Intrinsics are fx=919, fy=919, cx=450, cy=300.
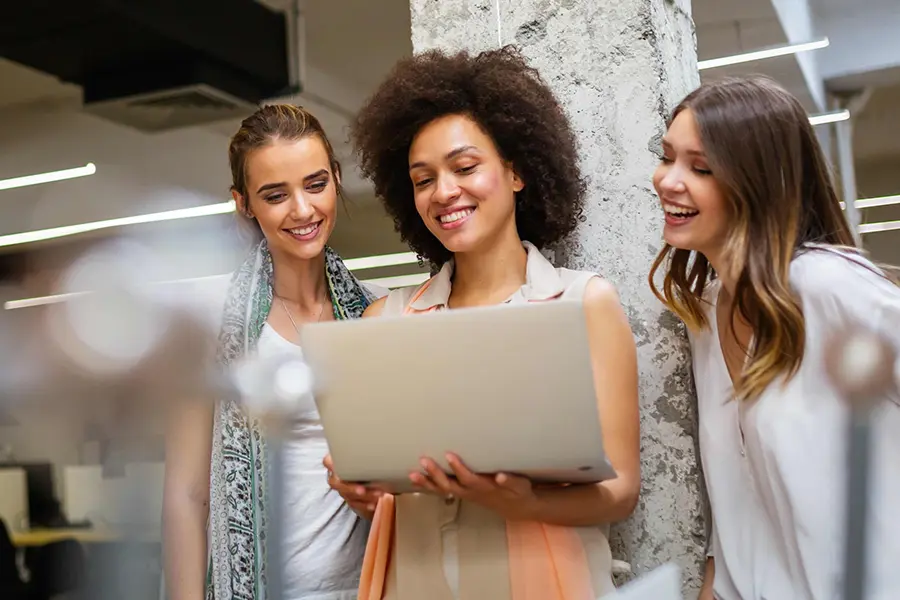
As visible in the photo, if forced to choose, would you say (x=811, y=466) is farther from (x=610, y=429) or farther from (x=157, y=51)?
(x=157, y=51)

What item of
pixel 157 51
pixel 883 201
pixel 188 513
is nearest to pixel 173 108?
pixel 157 51

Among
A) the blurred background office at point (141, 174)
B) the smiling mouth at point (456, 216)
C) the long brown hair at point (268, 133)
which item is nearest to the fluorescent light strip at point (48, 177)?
the blurred background office at point (141, 174)

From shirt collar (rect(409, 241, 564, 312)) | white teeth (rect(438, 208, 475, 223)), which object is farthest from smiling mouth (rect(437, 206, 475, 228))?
shirt collar (rect(409, 241, 564, 312))

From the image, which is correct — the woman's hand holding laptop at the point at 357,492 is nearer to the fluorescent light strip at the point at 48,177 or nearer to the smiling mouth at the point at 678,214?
the smiling mouth at the point at 678,214

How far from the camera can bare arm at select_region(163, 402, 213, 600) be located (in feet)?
4.86

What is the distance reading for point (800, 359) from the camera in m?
1.14

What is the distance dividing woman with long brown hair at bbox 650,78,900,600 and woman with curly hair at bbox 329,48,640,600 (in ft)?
0.47

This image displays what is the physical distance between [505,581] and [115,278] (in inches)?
24.0

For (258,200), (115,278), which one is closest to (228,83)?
(258,200)

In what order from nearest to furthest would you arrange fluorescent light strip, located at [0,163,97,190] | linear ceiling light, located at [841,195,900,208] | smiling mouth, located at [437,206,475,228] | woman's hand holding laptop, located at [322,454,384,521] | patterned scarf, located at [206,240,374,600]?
woman's hand holding laptop, located at [322,454,384,521], smiling mouth, located at [437,206,475,228], patterned scarf, located at [206,240,374,600], linear ceiling light, located at [841,195,900,208], fluorescent light strip, located at [0,163,97,190]

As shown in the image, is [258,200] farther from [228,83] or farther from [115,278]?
[228,83]

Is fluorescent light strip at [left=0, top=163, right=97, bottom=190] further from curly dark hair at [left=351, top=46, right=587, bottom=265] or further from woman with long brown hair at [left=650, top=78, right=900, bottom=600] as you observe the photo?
woman with long brown hair at [left=650, top=78, right=900, bottom=600]

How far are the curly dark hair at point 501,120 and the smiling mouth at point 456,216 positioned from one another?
0.13 meters

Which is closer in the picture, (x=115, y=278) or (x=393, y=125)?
(x=115, y=278)
